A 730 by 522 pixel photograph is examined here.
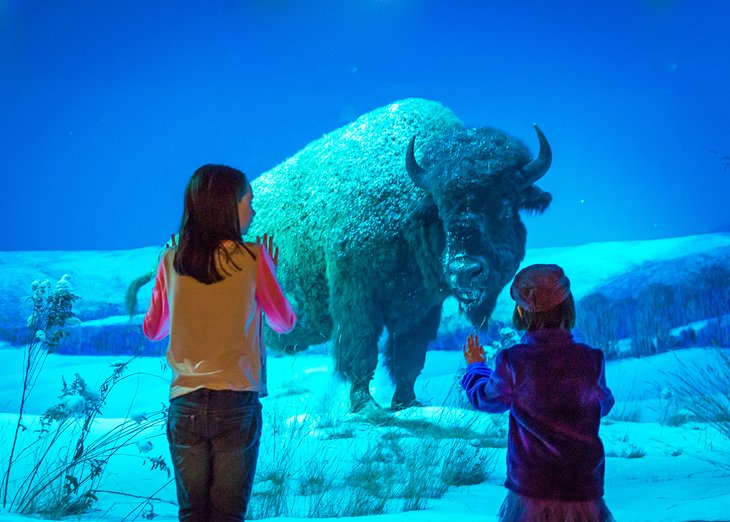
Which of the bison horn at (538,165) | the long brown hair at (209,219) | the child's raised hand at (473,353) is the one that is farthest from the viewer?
the bison horn at (538,165)

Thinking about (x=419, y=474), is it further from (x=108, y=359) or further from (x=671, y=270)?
(x=671, y=270)

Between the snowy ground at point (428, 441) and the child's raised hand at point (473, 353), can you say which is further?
the snowy ground at point (428, 441)


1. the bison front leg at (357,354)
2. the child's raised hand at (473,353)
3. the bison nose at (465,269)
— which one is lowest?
the child's raised hand at (473,353)

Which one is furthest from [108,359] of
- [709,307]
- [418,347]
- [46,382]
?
[709,307]

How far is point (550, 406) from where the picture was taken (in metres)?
1.84

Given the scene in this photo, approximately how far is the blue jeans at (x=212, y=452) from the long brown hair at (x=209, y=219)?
32 centimetres

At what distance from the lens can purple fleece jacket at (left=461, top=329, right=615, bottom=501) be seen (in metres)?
1.83

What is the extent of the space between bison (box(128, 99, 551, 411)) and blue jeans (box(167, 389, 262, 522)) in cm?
279

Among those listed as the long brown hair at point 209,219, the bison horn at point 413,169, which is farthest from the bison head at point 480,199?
the long brown hair at point 209,219

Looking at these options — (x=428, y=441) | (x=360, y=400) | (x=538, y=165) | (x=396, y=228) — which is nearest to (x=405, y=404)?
(x=360, y=400)

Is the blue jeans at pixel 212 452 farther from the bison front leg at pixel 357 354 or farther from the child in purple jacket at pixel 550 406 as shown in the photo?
the bison front leg at pixel 357 354

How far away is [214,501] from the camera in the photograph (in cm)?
180

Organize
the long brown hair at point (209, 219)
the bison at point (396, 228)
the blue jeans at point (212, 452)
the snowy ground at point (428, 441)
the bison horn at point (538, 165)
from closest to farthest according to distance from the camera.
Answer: the blue jeans at point (212, 452) → the long brown hair at point (209, 219) → the snowy ground at point (428, 441) → the bison at point (396, 228) → the bison horn at point (538, 165)

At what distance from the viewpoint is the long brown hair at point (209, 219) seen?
1.90 m
